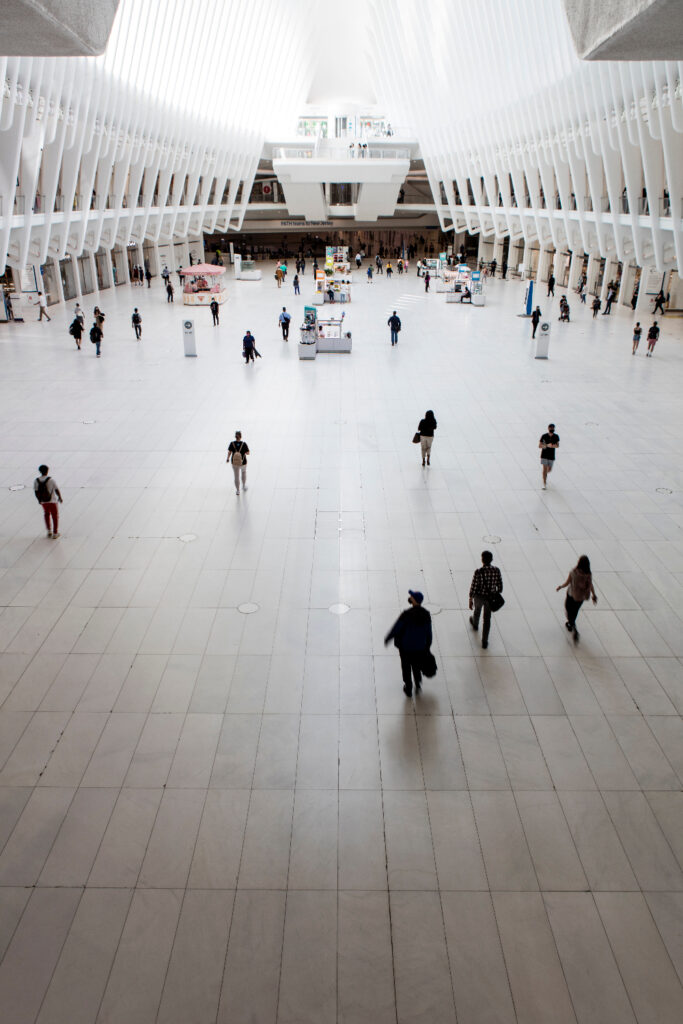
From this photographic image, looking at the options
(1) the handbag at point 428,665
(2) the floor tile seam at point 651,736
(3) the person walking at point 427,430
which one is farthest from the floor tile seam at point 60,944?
(3) the person walking at point 427,430

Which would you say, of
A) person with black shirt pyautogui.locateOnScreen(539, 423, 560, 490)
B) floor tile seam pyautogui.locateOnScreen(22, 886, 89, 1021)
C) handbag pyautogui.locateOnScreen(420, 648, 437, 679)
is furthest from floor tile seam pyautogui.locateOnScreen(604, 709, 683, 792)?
person with black shirt pyautogui.locateOnScreen(539, 423, 560, 490)

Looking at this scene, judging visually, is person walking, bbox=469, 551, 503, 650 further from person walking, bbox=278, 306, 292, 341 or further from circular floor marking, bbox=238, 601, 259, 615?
person walking, bbox=278, 306, 292, 341

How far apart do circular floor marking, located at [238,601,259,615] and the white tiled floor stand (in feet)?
0.56

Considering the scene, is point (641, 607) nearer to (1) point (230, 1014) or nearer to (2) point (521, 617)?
(2) point (521, 617)

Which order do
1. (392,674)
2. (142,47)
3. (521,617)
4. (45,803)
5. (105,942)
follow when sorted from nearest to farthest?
(105,942), (45,803), (392,674), (521,617), (142,47)

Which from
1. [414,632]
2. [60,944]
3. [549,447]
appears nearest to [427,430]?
[549,447]

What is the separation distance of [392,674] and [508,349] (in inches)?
742

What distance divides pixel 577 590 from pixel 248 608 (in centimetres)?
385

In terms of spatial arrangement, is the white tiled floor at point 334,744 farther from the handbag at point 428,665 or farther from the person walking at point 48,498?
the handbag at point 428,665

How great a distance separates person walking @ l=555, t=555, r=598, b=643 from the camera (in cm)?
725

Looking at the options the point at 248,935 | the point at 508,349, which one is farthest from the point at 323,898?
the point at 508,349

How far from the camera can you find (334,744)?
6137 mm

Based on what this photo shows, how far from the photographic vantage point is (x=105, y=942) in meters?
4.45

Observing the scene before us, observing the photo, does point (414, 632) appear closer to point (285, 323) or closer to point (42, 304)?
point (285, 323)
